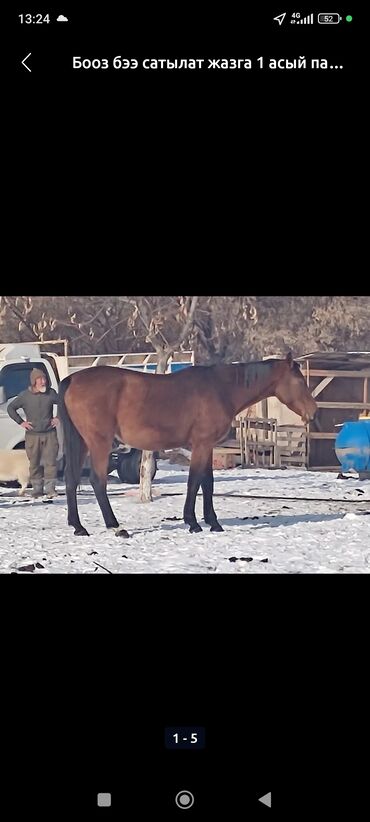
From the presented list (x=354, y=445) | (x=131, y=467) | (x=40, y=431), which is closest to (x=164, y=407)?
(x=131, y=467)

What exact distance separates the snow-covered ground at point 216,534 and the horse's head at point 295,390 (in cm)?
25

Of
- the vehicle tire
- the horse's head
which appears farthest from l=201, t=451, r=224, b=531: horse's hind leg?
the horse's head

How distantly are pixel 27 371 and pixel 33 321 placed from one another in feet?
0.77

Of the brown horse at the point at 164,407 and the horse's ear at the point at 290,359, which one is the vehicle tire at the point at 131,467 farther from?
the horse's ear at the point at 290,359

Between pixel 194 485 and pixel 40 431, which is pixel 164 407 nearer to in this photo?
pixel 194 485

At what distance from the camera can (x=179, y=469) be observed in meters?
4.39

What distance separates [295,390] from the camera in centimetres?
443

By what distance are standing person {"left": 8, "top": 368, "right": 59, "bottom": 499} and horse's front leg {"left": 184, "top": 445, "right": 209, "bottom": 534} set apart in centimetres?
55

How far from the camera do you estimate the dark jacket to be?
172 inches

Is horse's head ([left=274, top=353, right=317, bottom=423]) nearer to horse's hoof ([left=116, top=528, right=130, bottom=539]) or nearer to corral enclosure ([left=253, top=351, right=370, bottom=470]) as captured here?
corral enclosure ([left=253, top=351, right=370, bottom=470])
